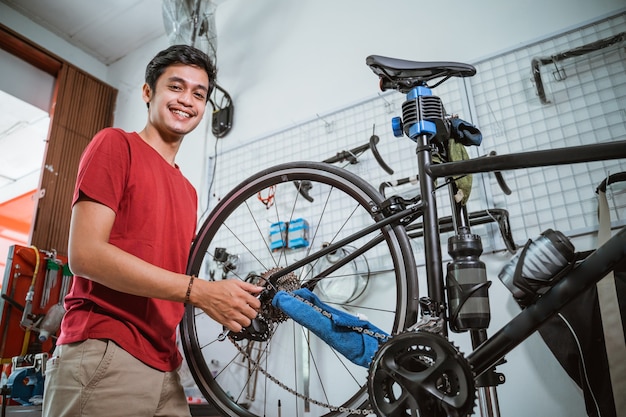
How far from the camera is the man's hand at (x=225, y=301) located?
2.97 ft

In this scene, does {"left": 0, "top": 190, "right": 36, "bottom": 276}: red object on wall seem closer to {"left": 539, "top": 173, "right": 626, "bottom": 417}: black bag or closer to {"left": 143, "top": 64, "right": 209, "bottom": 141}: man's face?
{"left": 143, "top": 64, "right": 209, "bottom": 141}: man's face

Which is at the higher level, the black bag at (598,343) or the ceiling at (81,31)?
the ceiling at (81,31)

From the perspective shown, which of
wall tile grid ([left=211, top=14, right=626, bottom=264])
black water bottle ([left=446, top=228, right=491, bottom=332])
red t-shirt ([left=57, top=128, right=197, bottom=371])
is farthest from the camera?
wall tile grid ([left=211, top=14, right=626, bottom=264])

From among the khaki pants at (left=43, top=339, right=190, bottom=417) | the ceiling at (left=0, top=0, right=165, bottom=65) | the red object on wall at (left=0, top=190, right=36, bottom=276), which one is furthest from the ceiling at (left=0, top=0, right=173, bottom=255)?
the khaki pants at (left=43, top=339, right=190, bottom=417)

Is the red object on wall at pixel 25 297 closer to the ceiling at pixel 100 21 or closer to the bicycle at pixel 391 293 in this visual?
the bicycle at pixel 391 293

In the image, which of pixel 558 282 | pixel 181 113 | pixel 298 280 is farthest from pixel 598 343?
pixel 181 113

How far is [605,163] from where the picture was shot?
55.2 inches

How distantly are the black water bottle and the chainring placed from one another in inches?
4.7

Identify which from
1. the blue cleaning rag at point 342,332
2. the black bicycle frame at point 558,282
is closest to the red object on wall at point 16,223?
the blue cleaning rag at point 342,332

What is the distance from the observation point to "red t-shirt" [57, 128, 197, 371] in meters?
0.97

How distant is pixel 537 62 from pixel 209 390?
1.63 metres

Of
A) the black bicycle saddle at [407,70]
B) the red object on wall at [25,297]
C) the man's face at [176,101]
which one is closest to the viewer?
the black bicycle saddle at [407,70]

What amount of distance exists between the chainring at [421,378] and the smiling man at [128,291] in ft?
1.07

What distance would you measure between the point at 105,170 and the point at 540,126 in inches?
57.6
